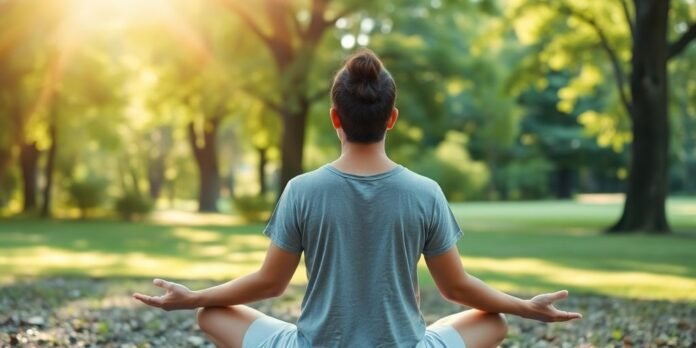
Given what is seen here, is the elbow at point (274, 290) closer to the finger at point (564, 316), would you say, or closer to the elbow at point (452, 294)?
the elbow at point (452, 294)

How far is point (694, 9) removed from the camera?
94.5 feet

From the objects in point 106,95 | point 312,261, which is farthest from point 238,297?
point 106,95

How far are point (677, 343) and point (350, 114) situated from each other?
4778 millimetres

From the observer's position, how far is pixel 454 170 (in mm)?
55656

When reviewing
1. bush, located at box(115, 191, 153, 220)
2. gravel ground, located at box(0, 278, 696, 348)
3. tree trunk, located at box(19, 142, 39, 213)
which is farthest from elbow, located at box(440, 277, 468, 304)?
tree trunk, located at box(19, 142, 39, 213)

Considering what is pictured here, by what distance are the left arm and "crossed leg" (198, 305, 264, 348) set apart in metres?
0.05

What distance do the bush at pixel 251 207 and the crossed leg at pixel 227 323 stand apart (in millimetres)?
30860

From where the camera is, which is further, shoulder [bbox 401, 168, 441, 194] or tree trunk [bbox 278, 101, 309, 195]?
tree trunk [bbox 278, 101, 309, 195]

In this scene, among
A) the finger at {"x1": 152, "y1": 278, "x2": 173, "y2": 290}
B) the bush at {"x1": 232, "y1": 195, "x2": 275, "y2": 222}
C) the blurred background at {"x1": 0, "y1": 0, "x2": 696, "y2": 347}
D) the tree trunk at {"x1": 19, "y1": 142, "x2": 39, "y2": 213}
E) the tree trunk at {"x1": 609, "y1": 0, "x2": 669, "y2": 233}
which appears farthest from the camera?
the tree trunk at {"x1": 19, "y1": 142, "x2": 39, "y2": 213}

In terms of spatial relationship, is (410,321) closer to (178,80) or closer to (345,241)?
(345,241)

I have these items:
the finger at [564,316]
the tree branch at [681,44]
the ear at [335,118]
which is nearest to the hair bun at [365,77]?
the ear at [335,118]

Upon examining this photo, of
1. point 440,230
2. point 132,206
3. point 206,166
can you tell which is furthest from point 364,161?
point 206,166

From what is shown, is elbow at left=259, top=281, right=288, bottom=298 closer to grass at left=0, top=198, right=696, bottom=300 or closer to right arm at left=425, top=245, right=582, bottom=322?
right arm at left=425, top=245, right=582, bottom=322

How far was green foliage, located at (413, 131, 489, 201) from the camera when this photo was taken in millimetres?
54156
